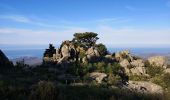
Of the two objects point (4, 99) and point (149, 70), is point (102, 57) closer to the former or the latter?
point (149, 70)

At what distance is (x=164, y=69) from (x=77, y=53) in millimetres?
17911

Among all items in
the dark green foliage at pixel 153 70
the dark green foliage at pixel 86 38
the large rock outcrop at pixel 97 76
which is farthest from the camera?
the dark green foliage at pixel 86 38

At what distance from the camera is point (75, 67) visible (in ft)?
165

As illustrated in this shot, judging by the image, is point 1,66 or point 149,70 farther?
point 149,70

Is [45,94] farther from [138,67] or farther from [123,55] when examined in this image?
[123,55]

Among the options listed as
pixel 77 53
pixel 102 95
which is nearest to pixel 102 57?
pixel 77 53

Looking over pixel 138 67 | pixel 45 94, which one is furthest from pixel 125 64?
pixel 45 94

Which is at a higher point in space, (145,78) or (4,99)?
(4,99)

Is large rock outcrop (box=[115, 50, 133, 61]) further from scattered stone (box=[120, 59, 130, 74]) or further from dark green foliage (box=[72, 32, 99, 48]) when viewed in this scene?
dark green foliage (box=[72, 32, 99, 48])

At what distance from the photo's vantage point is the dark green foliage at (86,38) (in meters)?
70.2

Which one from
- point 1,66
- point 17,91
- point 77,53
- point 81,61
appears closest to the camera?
point 17,91

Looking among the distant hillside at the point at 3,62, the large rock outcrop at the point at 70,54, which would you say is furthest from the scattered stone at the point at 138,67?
the distant hillside at the point at 3,62

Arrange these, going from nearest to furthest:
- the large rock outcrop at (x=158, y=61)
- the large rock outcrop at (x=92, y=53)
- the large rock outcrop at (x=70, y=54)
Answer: the large rock outcrop at (x=70, y=54)
the large rock outcrop at (x=92, y=53)
the large rock outcrop at (x=158, y=61)

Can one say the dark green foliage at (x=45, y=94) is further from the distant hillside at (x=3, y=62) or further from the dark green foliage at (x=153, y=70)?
the dark green foliage at (x=153, y=70)
